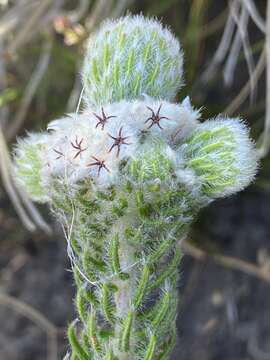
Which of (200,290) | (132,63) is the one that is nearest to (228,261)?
(200,290)

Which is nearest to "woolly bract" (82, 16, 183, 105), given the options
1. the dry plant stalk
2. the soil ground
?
the dry plant stalk

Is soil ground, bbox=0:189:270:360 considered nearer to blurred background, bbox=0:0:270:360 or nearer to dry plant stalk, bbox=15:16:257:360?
blurred background, bbox=0:0:270:360

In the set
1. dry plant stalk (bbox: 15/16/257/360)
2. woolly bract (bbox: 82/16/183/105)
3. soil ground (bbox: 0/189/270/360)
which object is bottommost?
soil ground (bbox: 0/189/270/360)

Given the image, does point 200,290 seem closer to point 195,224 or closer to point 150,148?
point 195,224

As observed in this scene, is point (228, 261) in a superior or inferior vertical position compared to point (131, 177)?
inferior

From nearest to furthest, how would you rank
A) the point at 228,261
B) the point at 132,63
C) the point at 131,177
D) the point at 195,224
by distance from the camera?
the point at 131,177
the point at 132,63
the point at 228,261
the point at 195,224

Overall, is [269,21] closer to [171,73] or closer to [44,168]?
[171,73]

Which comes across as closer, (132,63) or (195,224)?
(132,63)
